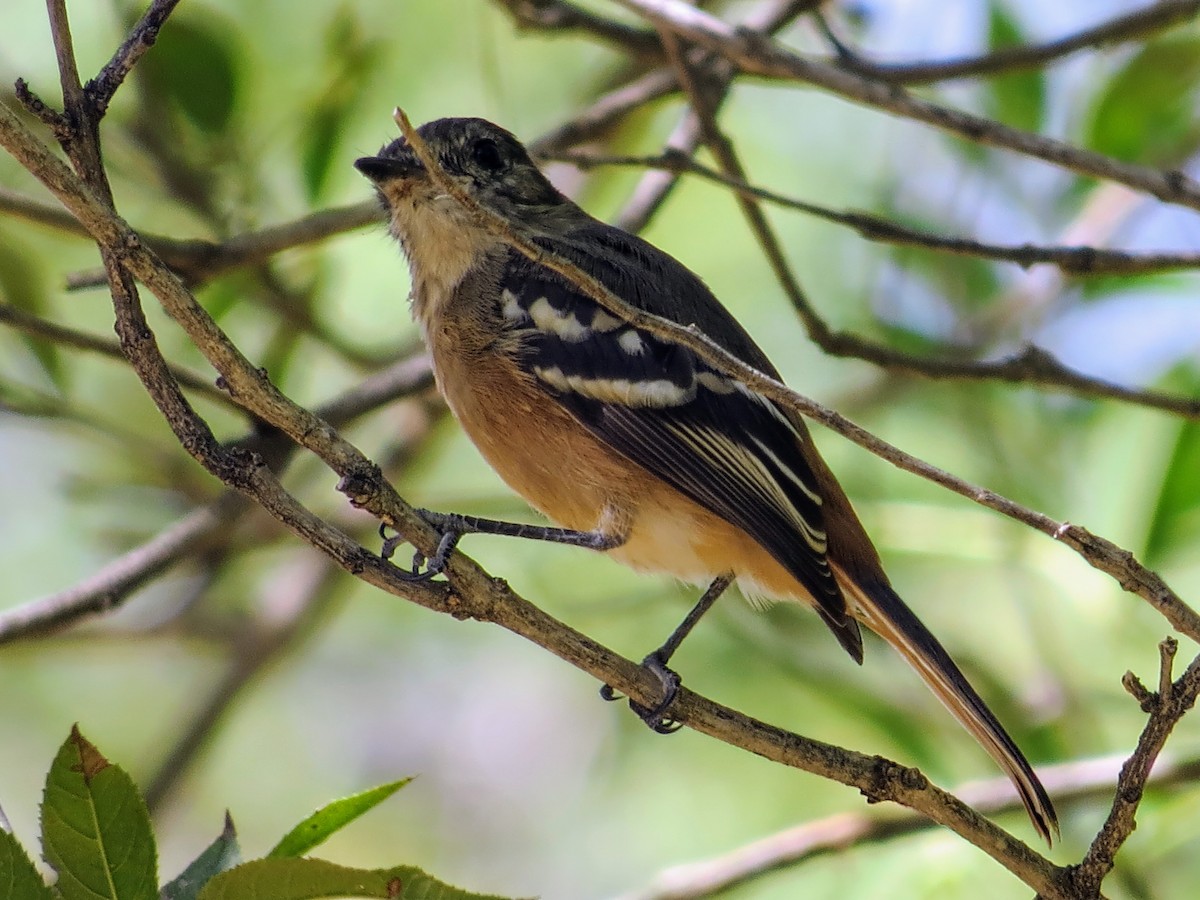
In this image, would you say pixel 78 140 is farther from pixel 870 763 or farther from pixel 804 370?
pixel 804 370

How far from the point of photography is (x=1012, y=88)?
16.4 feet

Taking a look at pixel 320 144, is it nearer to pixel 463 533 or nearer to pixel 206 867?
pixel 463 533

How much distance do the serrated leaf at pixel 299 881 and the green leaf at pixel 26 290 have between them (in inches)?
99.7

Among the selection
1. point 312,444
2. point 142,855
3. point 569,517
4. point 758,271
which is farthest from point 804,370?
point 142,855

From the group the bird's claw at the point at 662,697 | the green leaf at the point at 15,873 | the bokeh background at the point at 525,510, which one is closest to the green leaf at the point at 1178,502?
the bokeh background at the point at 525,510

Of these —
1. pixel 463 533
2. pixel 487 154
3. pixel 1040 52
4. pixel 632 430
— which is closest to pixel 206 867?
pixel 463 533

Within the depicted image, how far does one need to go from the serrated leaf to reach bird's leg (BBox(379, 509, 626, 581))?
67 centimetres

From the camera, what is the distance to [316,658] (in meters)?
6.74

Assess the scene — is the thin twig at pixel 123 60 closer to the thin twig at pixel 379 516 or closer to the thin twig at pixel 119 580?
the thin twig at pixel 379 516

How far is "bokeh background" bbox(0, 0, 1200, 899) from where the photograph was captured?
4.41m

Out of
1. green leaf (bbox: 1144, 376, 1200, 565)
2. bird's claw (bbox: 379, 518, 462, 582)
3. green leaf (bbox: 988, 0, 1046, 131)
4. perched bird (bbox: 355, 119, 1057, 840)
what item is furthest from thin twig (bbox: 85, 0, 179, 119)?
green leaf (bbox: 988, 0, 1046, 131)

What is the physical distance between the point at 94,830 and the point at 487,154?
106 inches

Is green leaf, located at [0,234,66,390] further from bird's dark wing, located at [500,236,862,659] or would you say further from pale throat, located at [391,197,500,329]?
bird's dark wing, located at [500,236,862,659]

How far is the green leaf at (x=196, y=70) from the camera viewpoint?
13.7 feet
